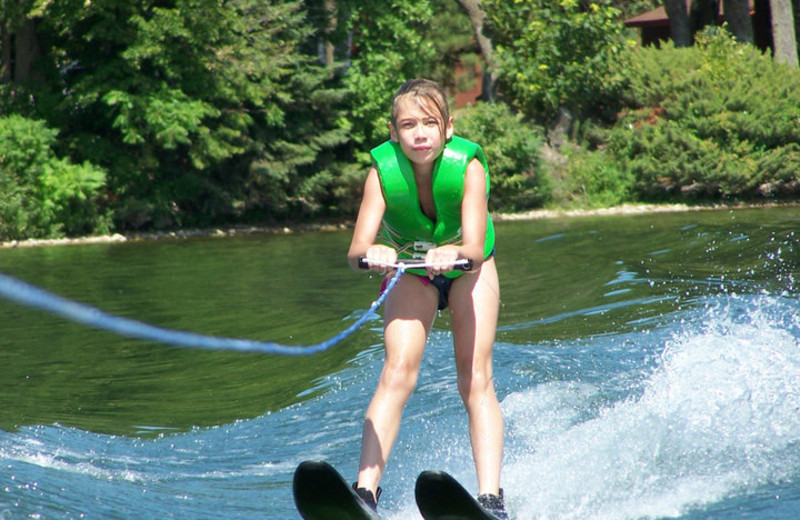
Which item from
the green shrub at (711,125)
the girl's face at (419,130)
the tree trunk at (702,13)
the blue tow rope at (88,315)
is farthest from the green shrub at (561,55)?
the blue tow rope at (88,315)

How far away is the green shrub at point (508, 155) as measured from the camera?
21.9 metres

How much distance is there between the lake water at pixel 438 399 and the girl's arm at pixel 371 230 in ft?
3.35

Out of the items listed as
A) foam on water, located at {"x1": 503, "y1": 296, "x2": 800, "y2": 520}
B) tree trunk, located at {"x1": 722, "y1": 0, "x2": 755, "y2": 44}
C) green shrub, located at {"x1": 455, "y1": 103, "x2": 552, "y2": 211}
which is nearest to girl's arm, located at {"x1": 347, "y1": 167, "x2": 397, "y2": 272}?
foam on water, located at {"x1": 503, "y1": 296, "x2": 800, "y2": 520}

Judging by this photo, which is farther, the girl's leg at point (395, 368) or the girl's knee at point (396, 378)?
the girl's knee at point (396, 378)

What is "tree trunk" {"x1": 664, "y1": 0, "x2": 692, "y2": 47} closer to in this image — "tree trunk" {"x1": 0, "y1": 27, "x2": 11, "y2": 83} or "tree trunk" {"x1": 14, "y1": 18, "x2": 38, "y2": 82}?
"tree trunk" {"x1": 14, "y1": 18, "x2": 38, "y2": 82}

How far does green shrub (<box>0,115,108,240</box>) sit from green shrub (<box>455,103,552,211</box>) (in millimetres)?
8080

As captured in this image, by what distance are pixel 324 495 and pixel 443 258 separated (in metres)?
0.93

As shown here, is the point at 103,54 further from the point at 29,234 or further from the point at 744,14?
the point at 744,14

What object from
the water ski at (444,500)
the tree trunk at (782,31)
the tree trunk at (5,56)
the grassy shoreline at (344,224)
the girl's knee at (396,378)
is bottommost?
the grassy shoreline at (344,224)

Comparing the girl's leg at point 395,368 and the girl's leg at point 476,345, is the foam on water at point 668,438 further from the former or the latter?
the girl's leg at point 395,368

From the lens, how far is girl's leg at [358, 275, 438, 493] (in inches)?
141

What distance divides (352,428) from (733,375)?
1994mm

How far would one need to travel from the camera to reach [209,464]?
4.97m

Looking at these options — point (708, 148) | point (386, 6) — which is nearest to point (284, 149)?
point (386, 6)
